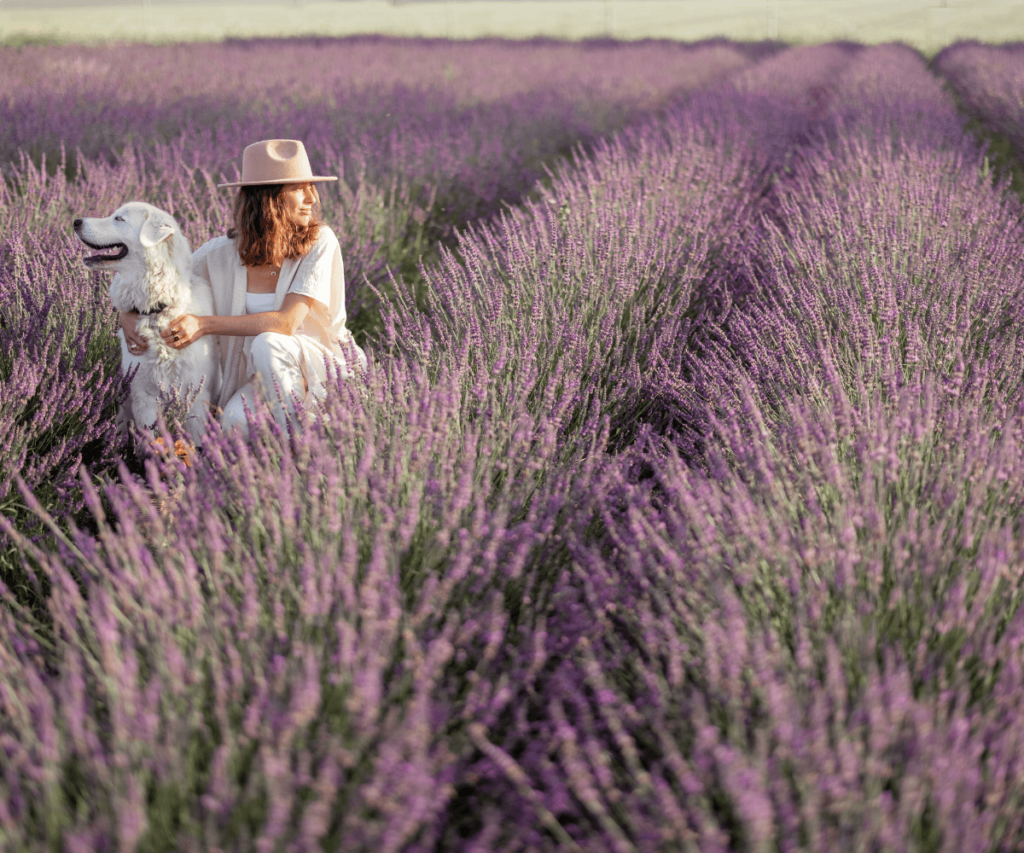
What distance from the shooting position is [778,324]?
90.4 inches

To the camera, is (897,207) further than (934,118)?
No

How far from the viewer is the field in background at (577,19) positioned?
26969mm

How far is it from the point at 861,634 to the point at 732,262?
2669 millimetres

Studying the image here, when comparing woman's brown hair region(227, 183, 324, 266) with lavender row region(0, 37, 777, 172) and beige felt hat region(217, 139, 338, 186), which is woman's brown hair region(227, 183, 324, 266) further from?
lavender row region(0, 37, 777, 172)

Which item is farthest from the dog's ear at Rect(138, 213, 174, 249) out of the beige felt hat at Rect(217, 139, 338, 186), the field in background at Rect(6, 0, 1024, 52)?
the field in background at Rect(6, 0, 1024, 52)

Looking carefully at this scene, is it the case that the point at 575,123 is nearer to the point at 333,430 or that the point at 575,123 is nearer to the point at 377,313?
the point at 377,313

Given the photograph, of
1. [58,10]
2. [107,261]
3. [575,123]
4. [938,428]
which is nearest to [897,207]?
[938,428]

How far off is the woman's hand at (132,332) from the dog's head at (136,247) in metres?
0.05

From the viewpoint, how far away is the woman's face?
2346 mm

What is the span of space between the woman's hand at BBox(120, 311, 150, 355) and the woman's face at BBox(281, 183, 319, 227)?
55 centimetres

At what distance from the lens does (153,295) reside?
2098 millimetres

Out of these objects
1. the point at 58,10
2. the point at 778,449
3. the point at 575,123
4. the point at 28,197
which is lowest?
the point at 778,449

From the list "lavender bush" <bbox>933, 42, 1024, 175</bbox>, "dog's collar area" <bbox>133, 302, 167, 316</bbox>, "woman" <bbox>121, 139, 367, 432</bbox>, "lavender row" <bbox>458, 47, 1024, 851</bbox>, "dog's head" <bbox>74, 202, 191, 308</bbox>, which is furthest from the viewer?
"lavender bush" <bbox>933, 42, 1024, 175</bbox>

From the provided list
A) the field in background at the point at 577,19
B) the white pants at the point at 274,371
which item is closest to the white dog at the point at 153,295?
the white pants at the point at 274,371
